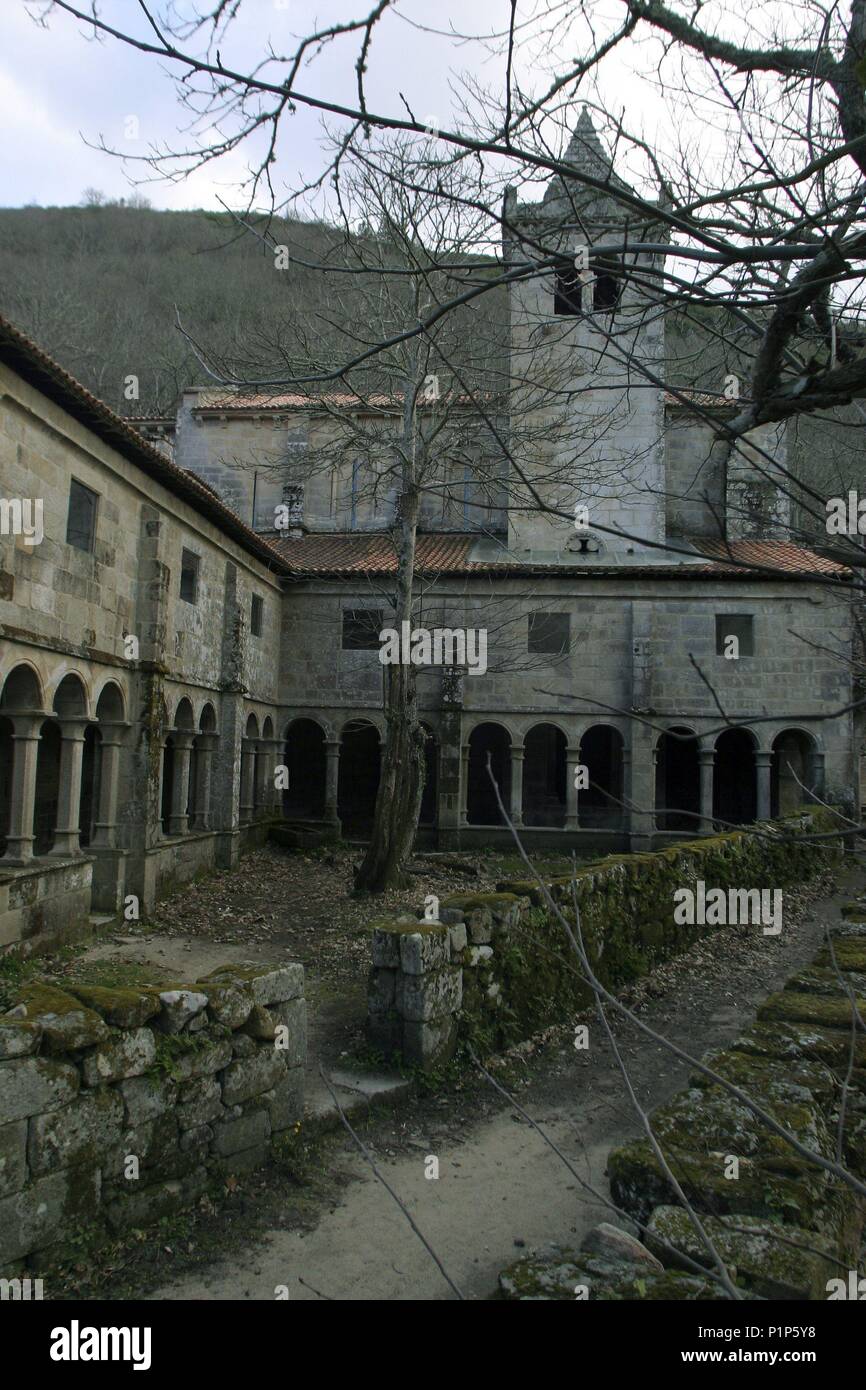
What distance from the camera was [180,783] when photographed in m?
14.1

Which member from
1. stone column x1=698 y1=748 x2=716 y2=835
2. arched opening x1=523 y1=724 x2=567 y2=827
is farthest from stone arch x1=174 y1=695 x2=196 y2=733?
stone column x1=698 y1=748 x2=716 y2=835

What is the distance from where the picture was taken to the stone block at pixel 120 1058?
4.03 meters

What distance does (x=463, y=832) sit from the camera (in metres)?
18.3

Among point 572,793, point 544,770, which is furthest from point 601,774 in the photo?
point 572,793

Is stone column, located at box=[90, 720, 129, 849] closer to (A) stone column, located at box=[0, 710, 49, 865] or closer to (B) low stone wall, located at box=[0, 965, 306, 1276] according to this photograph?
(A) stone column, located at box=[0, 710, 49, 865]

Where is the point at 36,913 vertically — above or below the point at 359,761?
below

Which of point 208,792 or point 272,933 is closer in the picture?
point 272,933

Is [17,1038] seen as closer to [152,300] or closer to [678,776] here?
[678,776]

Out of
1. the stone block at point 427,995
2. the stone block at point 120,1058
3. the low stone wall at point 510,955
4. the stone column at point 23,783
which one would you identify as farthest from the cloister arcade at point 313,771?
the stone block at point 120,1058

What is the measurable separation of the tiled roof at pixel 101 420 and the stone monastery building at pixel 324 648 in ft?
0.15

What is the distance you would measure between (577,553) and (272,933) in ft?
40.9

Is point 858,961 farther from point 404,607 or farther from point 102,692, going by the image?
point 102,692

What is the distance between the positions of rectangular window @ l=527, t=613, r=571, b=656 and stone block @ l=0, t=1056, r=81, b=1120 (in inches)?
621
